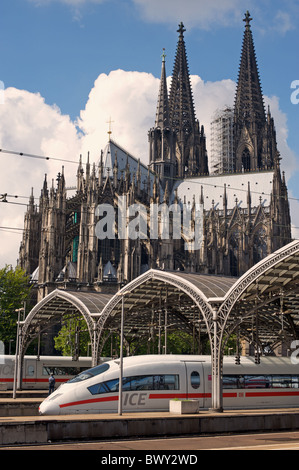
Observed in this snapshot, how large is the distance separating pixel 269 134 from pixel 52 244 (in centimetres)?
5526

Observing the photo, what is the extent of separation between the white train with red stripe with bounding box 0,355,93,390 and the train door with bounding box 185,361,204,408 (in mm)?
17045

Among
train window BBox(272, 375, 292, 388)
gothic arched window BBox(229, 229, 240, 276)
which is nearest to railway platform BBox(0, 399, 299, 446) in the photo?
train window BBox(272, 375, 292, 388)

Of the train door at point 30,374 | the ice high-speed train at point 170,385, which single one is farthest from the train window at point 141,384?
the train door at point 30,374

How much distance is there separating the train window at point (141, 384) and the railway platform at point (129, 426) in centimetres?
439

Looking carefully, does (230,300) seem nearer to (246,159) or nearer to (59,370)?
(59,370)

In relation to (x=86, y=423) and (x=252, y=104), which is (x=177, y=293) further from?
(x=252, y=104)

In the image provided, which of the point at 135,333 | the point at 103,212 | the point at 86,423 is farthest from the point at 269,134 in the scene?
the point at 86,423

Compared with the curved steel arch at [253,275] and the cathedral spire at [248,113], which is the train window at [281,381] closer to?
the curved steel arch at [253,275]

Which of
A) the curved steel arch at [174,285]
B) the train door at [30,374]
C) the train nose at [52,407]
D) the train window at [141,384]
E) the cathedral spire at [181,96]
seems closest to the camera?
the train nose at [52,407]

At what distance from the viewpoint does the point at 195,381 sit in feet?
102

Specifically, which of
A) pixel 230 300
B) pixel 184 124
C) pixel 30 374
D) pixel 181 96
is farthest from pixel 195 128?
pixel 230 300

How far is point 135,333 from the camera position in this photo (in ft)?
162

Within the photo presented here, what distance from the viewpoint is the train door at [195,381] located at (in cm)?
3075

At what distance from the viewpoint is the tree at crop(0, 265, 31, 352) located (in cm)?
6569
